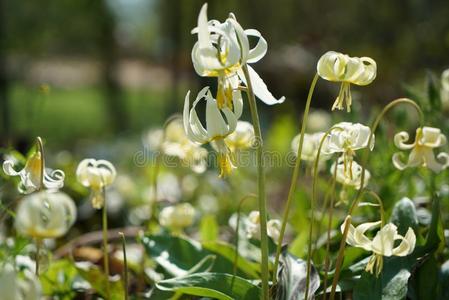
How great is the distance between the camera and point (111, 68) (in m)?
9.38

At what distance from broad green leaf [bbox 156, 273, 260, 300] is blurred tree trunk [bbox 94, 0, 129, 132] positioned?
7.38 m

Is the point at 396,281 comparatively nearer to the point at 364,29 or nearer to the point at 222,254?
the point at 222,254

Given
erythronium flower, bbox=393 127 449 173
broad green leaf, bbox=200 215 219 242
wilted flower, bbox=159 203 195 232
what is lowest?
broad green leaf, bbox=200 215 219 242

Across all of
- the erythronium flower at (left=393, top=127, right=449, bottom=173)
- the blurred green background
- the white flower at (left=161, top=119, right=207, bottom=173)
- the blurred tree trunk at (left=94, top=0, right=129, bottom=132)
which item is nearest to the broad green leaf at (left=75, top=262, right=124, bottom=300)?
the white flower at (left=161, top=119, right=207, bottom=173)

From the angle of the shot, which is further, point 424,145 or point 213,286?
point 424,145

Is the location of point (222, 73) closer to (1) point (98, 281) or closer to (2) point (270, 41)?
(1) point (98, 281)

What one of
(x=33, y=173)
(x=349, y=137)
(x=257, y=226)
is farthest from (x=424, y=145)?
(x=33, y=173)

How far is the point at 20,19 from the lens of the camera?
7785 millimetres

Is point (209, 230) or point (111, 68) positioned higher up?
point (111, 68)

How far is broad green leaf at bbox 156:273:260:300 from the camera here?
1013 millimetres

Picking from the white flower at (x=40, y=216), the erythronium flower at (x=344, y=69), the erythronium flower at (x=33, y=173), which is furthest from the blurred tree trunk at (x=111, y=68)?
the white flower at (x=40, y=216)

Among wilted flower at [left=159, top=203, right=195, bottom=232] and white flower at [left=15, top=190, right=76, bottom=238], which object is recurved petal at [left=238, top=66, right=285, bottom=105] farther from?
wilted flower at [left=159, top=203, right=195, bottom=232]

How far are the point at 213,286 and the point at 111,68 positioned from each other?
28.3ft

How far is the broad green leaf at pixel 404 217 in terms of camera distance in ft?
4.01
